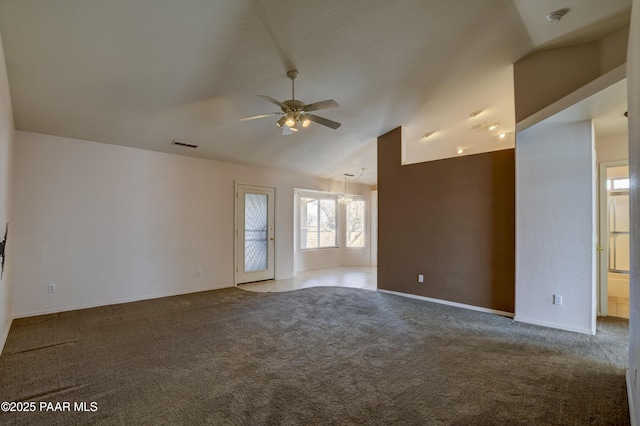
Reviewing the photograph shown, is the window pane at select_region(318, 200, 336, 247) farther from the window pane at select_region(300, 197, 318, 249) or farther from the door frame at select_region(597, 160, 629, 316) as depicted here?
the door frame at select_region(597, 160, 629, 316)

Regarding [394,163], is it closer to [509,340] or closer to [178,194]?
[509,340]

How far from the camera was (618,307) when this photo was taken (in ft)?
15.2

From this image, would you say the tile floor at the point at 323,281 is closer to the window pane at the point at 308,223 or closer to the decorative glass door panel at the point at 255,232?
the decorative glass door panel at the point at 255,232

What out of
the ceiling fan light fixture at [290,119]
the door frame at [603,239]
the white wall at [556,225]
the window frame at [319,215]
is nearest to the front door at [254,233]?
the window frame at [319,215]

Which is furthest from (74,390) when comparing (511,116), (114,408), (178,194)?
(511,116)

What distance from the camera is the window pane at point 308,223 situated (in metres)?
8.53

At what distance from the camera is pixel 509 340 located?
3.44 metres

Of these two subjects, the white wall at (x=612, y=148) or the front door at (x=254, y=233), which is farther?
the front door at (x=254, y=233)

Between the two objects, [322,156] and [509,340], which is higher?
[322,156]

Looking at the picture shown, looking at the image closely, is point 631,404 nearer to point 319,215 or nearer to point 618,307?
point 618,307

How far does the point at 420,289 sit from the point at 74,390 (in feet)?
15.4

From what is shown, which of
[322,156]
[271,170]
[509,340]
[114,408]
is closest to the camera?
[114,408]

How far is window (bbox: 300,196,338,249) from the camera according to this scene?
8.58 metres

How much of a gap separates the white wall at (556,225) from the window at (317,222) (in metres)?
5.44
